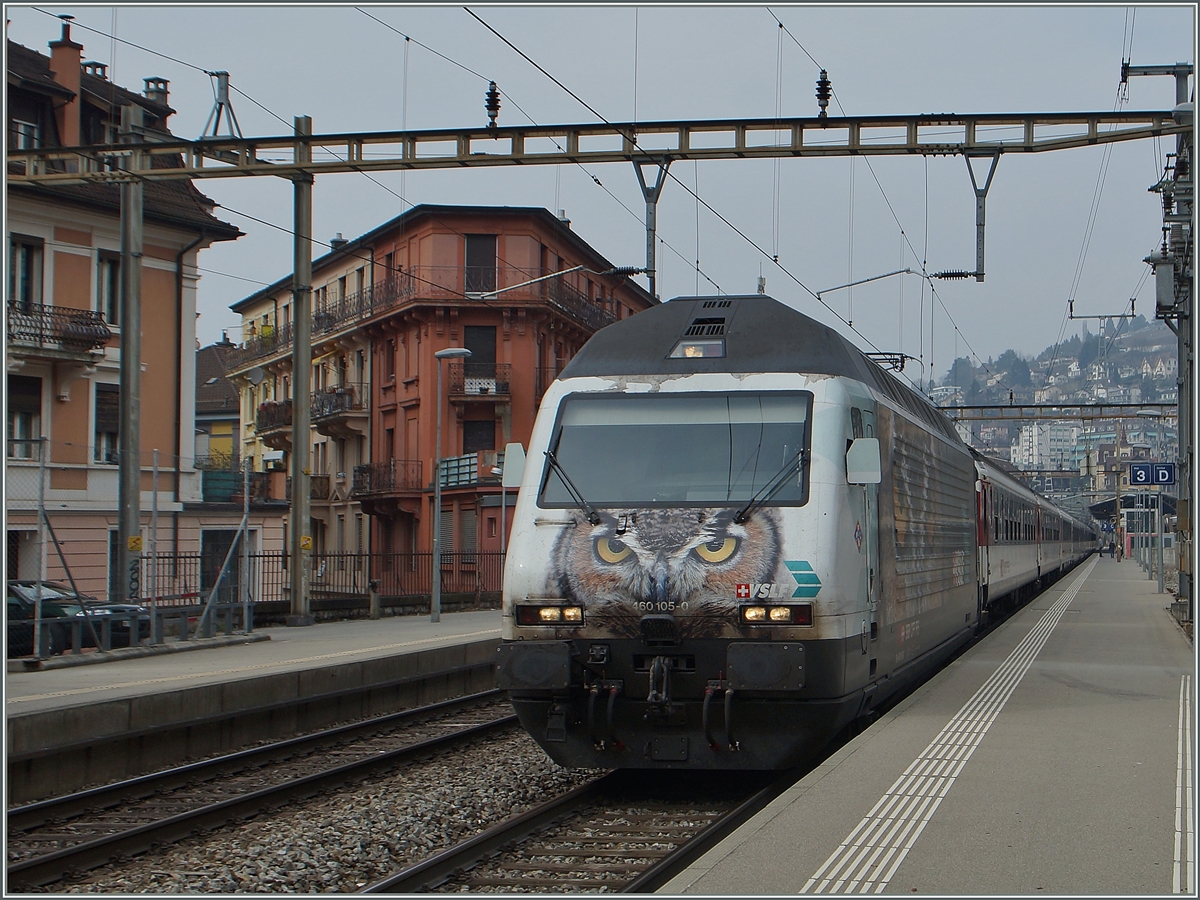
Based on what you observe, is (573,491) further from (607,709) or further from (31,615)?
(31,615)

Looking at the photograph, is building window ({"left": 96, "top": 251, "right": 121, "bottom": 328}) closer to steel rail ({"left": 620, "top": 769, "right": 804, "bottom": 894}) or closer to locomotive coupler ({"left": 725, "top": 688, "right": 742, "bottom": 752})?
steel rail ({"left": 620, "top": 769, "right": 804, "bottom": 894})

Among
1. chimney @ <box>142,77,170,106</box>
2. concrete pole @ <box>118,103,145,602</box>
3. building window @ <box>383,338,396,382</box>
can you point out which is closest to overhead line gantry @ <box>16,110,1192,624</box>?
concrete pole @ <box>118,103,145,602</box>

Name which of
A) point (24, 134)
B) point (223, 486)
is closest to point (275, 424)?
point (24, 134)

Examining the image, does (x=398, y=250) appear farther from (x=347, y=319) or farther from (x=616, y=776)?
(x=616, y=776)

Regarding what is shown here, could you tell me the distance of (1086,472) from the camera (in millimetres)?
56469

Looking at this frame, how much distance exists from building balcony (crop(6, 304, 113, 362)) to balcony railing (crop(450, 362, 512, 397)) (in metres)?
17.3

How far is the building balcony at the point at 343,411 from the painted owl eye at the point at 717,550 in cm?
4143

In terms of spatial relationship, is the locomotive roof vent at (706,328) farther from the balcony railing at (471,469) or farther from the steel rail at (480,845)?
the balcony railing at (471,469)

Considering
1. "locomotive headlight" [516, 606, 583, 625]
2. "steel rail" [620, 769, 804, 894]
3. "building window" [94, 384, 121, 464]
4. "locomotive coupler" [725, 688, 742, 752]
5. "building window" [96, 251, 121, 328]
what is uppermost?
"building window" [96, 251, 121, 328]

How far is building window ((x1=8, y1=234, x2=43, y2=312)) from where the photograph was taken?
26797mm

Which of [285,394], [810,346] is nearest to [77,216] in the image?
[810,346]

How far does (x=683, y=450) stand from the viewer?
9.54 meters

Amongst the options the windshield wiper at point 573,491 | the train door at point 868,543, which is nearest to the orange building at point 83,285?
the windshield wiper at point 573,491

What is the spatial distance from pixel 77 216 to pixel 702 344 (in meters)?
21.6
